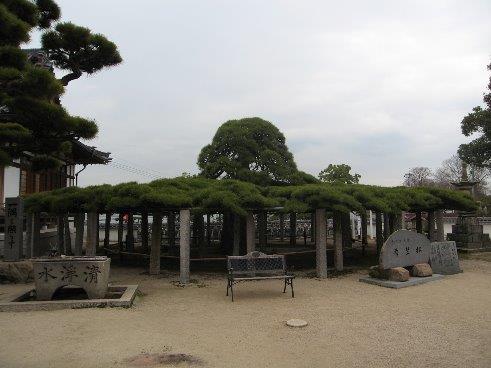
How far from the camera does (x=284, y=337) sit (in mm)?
6379

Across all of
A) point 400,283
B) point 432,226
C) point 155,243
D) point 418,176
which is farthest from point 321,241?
point 418,176

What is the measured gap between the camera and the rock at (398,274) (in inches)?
438

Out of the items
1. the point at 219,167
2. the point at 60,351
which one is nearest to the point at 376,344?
the point at 60,351

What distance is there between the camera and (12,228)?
12.0 m

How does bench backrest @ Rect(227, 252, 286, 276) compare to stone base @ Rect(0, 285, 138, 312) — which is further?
bench backrest @ Rect(227, 252, 286, 276)

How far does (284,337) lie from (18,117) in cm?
593

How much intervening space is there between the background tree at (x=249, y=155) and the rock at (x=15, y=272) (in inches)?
313

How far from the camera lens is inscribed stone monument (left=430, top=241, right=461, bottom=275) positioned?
1295 cm

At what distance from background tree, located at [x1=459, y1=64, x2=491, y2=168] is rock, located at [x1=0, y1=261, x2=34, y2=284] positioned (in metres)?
24.1

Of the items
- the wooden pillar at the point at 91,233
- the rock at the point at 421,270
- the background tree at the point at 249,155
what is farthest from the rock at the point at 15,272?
the rock at the point at 421,270

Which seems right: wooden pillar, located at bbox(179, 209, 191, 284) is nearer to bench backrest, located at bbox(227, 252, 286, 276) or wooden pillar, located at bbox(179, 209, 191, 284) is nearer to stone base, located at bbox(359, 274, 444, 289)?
bench backrest, located at bbox(227, 252, 286, 276)

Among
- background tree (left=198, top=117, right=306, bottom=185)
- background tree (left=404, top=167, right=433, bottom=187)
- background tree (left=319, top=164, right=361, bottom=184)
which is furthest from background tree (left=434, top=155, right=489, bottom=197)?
background tree (left=198, top=117, right=306, bottom=185)

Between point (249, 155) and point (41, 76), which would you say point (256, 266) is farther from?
point (249, 155)

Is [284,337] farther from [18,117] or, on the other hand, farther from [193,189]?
[193,189]
